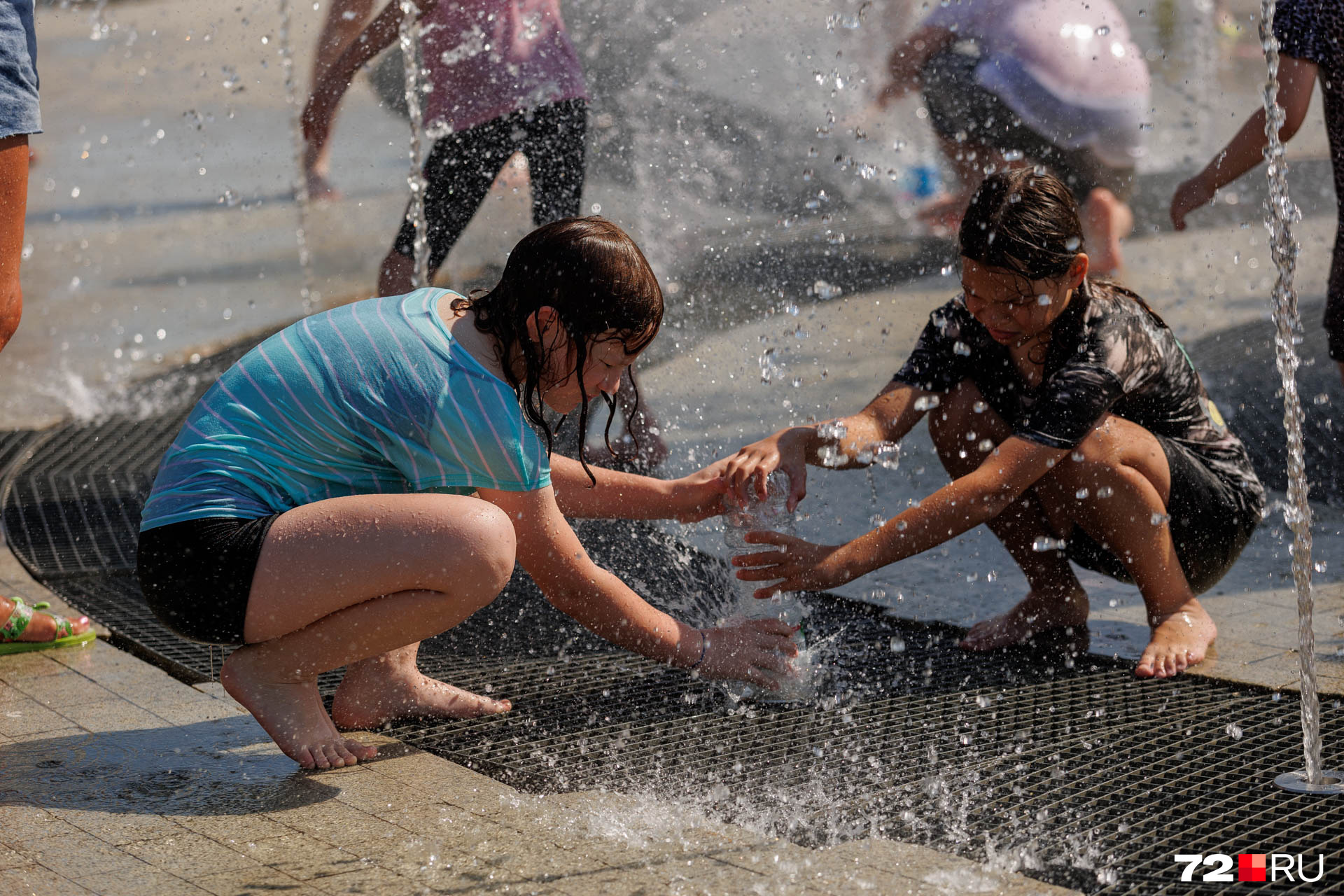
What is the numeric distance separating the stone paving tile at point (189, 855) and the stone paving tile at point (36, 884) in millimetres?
117

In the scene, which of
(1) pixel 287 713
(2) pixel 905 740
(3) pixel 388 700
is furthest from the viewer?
(3) pixel 388 700

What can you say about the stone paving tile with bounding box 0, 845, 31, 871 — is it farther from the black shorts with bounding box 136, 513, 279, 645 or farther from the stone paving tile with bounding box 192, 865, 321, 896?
the black shorts with bounding box 136, 513, 279, 645

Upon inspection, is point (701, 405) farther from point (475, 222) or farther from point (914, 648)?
point (475, 222)

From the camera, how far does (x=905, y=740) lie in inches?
103

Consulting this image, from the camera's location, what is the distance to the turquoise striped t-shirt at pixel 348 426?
7.72ft

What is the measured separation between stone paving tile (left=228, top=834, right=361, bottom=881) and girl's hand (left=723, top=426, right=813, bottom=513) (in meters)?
1.11

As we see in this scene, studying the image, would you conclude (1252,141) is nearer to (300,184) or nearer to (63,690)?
(63,690)

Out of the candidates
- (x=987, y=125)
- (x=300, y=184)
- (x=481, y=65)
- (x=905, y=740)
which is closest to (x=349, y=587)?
(x=905, y=740)

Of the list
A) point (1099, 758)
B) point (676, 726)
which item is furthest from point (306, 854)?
point (1099, 758)

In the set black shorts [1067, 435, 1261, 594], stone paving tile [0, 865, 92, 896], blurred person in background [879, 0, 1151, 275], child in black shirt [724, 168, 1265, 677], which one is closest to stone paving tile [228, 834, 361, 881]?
stone paving tile [0, 865, 92, 896]

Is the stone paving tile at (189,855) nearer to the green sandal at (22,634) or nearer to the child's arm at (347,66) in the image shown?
the green sandal at (22,634)

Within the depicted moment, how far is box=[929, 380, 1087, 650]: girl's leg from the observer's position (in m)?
3.16

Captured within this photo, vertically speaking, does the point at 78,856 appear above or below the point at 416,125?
below

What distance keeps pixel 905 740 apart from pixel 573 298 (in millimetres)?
1027
